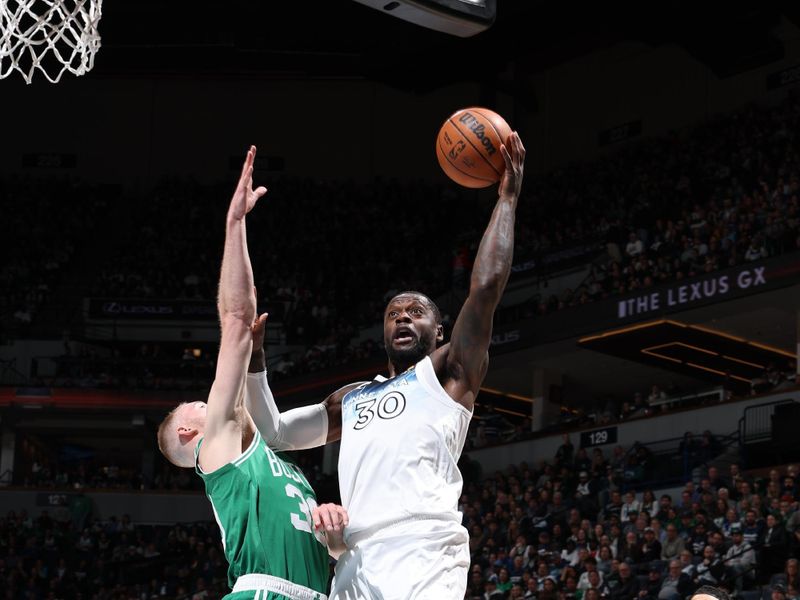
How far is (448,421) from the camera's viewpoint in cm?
436

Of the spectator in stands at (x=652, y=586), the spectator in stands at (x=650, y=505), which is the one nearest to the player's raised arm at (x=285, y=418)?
the spectator in stands at (x=652, y=586)

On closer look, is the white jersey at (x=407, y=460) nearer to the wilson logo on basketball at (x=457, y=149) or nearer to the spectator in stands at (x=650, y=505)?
the wilson logo on basketball at (x=457, y=149)

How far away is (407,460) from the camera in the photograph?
4.30m

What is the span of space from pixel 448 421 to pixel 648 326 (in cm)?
1757

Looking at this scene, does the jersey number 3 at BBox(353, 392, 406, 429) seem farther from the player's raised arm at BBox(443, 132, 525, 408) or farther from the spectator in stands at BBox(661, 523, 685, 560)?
the spectator in stands at BBox(661, 523, 685, 560)

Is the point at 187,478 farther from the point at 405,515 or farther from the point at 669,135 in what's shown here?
the point at 405,515

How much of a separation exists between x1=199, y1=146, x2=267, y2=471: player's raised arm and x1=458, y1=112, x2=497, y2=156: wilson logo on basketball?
1.03 m

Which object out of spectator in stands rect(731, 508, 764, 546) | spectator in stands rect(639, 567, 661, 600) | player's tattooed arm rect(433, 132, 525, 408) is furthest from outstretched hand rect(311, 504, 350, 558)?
spectator in stands rect(731, 508, 764, 546)

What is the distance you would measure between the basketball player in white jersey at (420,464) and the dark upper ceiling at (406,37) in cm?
2188

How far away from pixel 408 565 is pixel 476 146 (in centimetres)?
174

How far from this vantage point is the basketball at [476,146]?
4984mm

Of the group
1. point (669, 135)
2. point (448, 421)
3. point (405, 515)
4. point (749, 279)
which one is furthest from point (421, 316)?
point (669, 135)

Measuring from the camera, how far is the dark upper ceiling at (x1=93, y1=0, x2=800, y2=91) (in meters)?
26.6

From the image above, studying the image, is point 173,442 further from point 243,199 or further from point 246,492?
point 243,199
